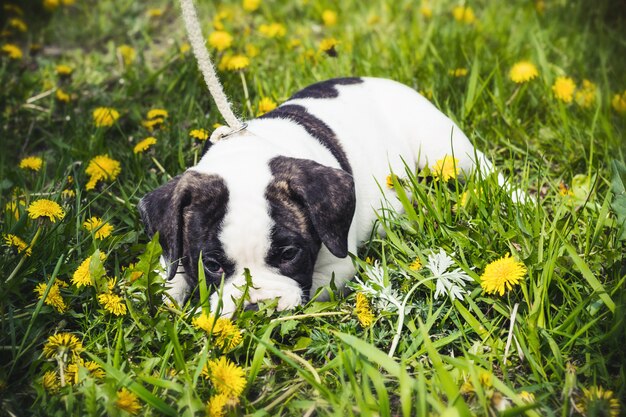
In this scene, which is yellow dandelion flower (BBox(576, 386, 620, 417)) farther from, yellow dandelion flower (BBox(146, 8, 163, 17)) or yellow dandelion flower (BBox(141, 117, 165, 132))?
yellow dandelion flower (BBox(146, 8, 163, 17))

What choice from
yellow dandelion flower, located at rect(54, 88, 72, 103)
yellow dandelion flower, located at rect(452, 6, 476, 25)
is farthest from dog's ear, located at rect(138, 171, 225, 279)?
yellow dandelion flower, located at rect(452, 6, 476, 25)

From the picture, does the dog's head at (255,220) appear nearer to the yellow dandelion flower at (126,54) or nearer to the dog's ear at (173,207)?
the dog's ear at (173,207)

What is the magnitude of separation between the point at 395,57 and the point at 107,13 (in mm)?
2890

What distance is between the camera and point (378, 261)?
297 centimetres

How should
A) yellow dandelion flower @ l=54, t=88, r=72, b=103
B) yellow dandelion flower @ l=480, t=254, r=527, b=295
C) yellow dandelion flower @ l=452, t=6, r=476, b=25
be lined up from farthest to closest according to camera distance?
yellow dandelion flower @ l=452, t=6, r=476, b=25 → yellow dandelion flower @ l=54, t=88, r=72, b=103 → yellow dandelion flower @ l=480, t=254, r=527, b=295

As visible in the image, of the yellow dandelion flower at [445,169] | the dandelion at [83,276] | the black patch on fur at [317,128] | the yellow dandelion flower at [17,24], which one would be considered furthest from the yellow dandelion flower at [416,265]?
the yellow dandelion flower at [17,24]

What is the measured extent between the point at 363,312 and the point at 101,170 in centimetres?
158

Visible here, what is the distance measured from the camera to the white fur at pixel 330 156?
2445 millimetres

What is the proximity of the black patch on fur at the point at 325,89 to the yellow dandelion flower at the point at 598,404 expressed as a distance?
6.82 ft

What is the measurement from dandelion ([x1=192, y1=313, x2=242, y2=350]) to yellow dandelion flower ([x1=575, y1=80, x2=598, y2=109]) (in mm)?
2664

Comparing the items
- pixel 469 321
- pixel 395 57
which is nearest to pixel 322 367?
pixel 469 321

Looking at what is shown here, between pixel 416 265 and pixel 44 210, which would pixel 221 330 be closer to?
pixel 416 265

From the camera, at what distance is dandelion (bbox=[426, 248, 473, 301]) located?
8.04ft

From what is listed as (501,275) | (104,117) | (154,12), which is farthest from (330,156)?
(154,12)
